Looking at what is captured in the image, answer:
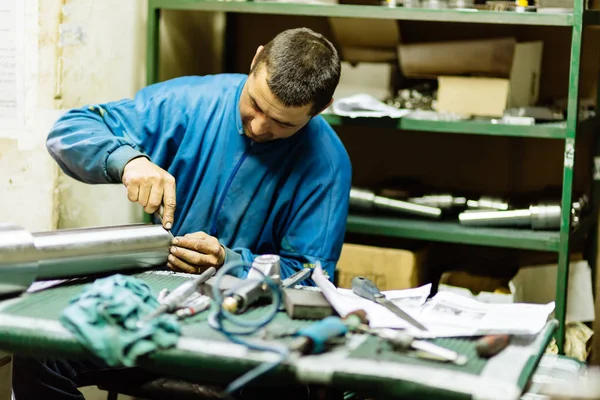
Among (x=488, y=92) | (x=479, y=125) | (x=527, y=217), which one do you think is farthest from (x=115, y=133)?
(x=527, y=217)

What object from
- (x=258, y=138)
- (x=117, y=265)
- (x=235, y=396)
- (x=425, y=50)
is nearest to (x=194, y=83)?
(x=258, y=138)

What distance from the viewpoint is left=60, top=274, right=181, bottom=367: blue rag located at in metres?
1.19

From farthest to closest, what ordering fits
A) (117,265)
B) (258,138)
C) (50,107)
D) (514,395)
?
(50,107)
(258,138)
(117,265)
(514,395)

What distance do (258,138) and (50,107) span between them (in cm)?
76

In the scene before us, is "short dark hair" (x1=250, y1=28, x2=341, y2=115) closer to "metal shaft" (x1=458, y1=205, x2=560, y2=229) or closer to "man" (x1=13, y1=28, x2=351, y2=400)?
"man" (x1=13, y1=28, x2=351, y2=400)

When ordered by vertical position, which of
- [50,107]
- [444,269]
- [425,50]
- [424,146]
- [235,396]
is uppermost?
[425,50]

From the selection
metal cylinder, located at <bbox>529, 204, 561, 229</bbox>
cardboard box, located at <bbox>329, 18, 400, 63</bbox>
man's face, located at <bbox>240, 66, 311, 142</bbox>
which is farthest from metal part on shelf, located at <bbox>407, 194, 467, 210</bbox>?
man's face, located at <bbox>240, 66, 311, 142</bbox>

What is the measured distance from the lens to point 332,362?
1157 mm

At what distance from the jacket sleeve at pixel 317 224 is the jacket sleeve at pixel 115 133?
1.21 ft

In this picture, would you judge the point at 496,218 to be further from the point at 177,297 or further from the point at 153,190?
the point at 177,297

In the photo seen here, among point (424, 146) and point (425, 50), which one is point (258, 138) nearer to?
point (425, 50)

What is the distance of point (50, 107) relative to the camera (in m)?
2.34

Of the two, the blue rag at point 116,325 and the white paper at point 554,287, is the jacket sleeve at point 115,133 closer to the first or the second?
the blue rag at point 116,325

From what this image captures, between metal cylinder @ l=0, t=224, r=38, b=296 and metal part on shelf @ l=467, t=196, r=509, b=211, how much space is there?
68.7 inches
